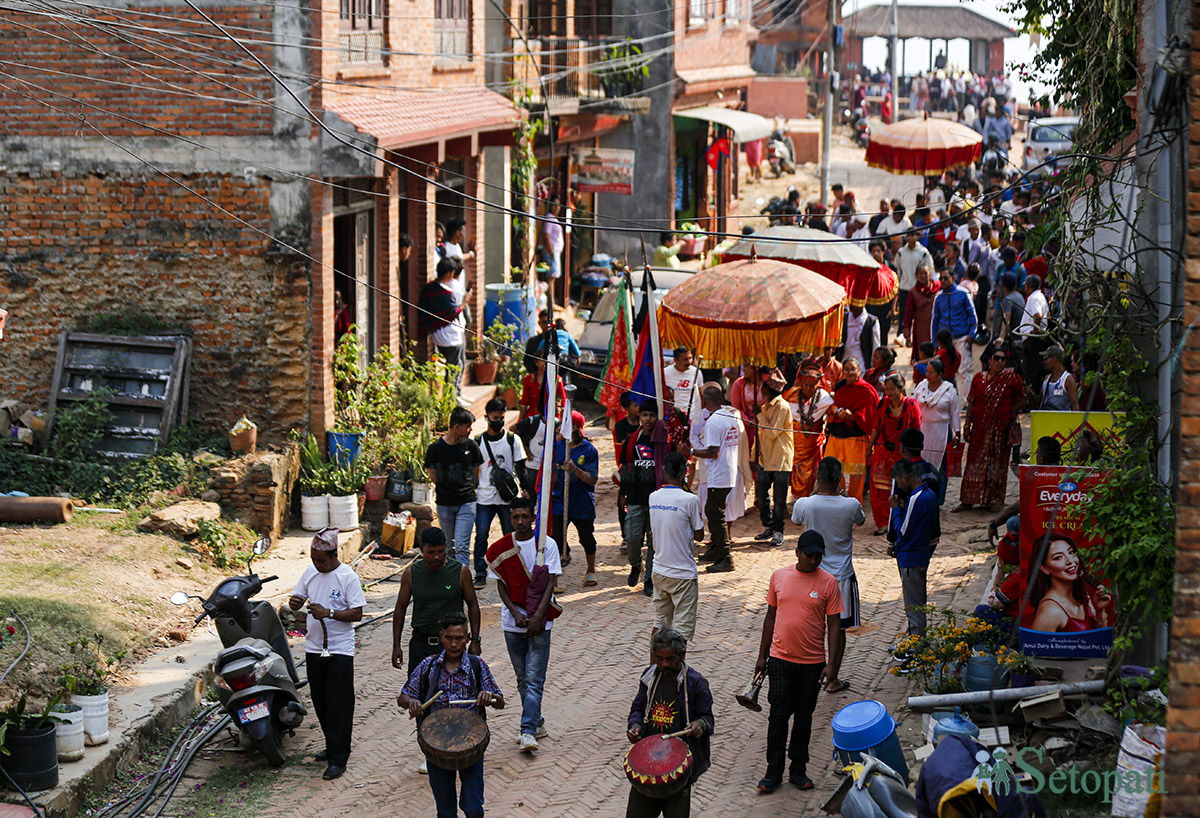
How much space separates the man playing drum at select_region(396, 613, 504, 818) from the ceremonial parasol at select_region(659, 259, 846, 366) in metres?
6.38

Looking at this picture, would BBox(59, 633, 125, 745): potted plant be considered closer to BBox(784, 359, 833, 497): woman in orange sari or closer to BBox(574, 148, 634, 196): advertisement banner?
BBox(784, 359, 833, 497): woman in orange sari

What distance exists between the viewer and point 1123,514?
313 inches

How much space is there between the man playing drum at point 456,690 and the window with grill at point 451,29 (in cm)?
1194

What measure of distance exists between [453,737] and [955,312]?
11.6m

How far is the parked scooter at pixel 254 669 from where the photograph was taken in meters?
9.21

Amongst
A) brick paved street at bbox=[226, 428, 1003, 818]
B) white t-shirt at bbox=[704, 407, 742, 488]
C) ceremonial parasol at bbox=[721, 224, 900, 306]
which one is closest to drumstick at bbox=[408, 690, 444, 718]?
brick paved street at bbox=[226, 428, 1003, 818]

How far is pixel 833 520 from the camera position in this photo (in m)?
10.0

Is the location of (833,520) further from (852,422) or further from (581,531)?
(852,422)

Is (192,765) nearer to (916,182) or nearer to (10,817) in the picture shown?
(10,817)

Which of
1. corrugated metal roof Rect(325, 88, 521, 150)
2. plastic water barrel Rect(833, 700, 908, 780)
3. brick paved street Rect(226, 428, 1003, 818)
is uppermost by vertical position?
corrugated metal roof Rect(325, 88, 521, 150)

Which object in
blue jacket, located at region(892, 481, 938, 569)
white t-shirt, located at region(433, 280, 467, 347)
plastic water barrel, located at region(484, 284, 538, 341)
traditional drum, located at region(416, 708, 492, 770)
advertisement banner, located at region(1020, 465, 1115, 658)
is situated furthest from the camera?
plastic water barrel, located at region(484, 284, 538, 341)

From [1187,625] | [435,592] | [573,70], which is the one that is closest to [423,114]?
[573,70]

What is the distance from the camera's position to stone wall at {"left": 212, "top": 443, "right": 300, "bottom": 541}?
1355 centimetres

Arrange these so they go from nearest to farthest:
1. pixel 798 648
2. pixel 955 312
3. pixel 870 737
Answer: pixel 870 737, pixel 798 648, pixel 955 312
